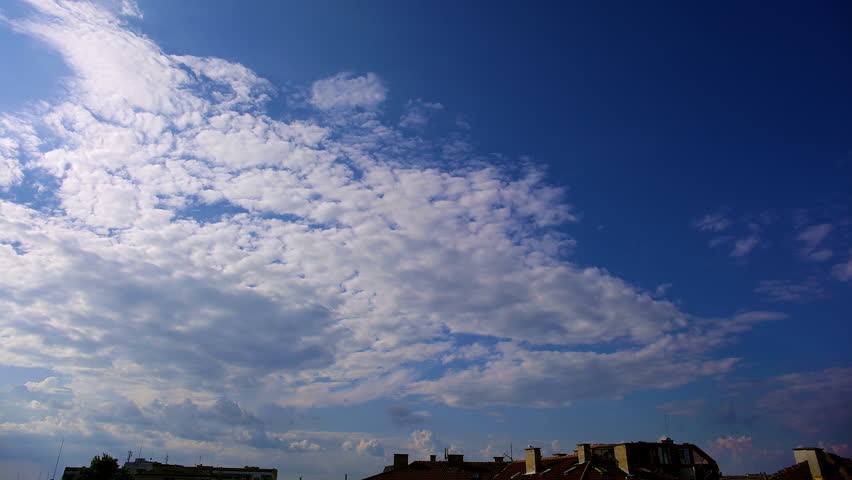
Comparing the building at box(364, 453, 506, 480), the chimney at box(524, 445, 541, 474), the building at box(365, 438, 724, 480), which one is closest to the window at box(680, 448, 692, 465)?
the building at box(365, 438, 724, 480)

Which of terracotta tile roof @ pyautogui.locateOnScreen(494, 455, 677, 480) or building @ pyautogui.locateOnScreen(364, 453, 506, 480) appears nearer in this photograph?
terracotta tile roof @ pyautogui.locateOnScreen(494, 455, 677, 480)

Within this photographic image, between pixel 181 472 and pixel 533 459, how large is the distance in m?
108

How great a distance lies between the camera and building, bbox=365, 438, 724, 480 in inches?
1954

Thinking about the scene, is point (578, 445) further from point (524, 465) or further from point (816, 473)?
point (816, 473)

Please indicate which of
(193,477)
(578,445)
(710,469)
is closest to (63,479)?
(193,477)

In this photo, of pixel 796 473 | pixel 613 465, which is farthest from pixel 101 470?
pixel 796 473

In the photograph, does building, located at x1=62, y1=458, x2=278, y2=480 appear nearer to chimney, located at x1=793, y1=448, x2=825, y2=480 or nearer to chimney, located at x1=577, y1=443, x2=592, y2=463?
chimney, located at x1=577, y1=443, x2=592, y2=463

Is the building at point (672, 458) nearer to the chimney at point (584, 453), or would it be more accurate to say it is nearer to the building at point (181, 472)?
the chimney at point (584, 453)

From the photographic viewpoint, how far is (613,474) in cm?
4819

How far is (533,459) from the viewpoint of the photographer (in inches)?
2275

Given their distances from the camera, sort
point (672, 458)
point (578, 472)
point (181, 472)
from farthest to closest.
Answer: point (181, 472) → point (672, 458) → point (578, 472)

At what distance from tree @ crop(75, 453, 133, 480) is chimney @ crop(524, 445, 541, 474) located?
67099 millimetres

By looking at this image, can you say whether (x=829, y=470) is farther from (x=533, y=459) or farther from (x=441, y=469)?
(x=441, y=469)

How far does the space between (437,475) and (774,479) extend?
1493 inches
